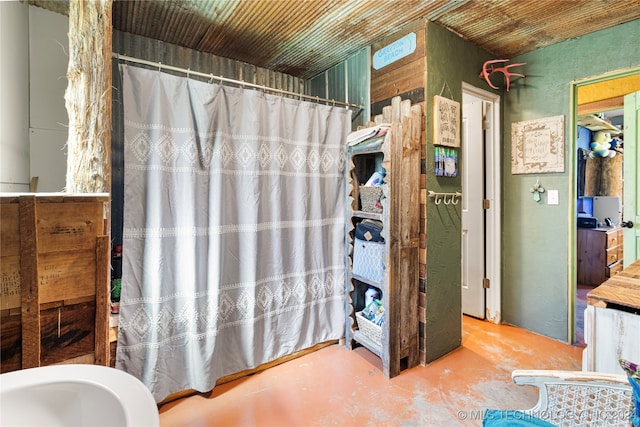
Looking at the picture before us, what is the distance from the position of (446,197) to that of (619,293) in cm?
114

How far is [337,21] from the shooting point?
80.2 inches

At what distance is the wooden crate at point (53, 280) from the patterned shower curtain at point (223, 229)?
1.69 feet

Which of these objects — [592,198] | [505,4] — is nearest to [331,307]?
[505,4]

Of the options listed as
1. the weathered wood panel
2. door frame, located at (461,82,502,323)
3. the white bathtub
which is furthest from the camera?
door frame, located at (461,82,502,323)

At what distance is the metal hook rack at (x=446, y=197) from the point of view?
2.13 m

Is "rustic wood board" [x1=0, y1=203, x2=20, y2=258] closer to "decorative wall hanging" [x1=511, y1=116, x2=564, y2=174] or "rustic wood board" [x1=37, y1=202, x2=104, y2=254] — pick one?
"rustic wood board" [x1=37, y1=202, x2=104, y2=254]

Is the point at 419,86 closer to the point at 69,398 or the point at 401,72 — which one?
the point at 401,72

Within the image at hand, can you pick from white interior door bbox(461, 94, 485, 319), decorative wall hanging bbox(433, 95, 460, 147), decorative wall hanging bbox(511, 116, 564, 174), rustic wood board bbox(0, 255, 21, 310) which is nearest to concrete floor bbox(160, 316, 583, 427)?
white interior door bbox(461, 94, 485, 319)

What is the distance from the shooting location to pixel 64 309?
1.04 meters

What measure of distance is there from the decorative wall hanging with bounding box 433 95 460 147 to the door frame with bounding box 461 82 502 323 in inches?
26.1

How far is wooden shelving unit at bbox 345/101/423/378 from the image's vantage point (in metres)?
1.95

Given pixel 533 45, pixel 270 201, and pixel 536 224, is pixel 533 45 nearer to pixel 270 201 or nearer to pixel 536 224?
pixel 536 224

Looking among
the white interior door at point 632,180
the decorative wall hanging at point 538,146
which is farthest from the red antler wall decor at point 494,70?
the white interior door at point 632,180

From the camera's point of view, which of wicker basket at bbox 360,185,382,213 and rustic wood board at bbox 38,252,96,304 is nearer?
rustic wood board at bbox 38,252,96,304
